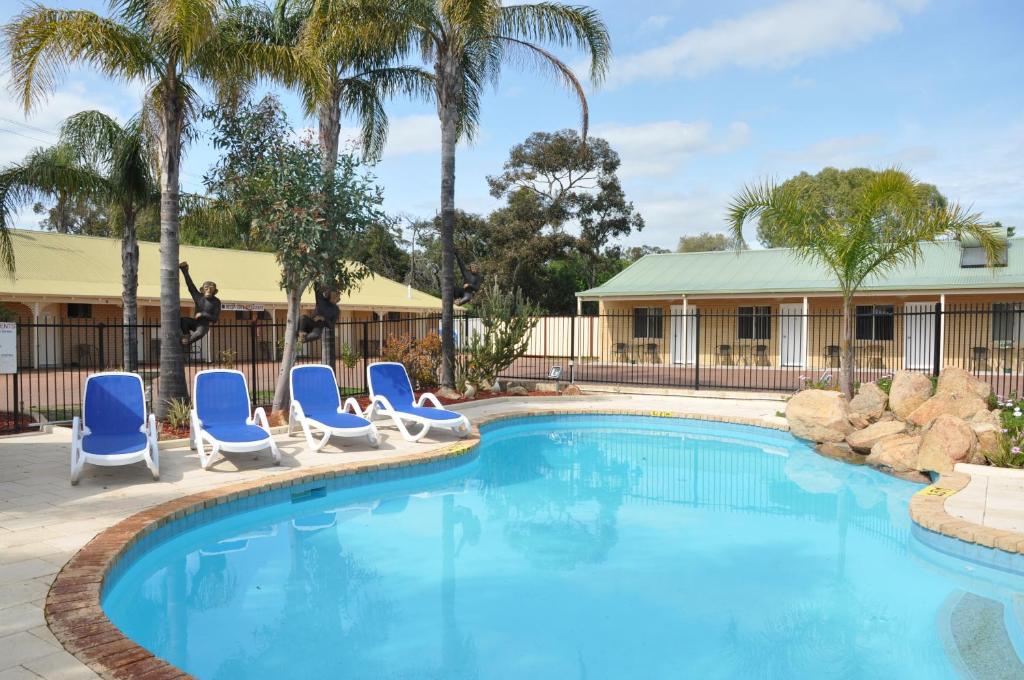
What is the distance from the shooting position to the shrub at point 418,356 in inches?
535

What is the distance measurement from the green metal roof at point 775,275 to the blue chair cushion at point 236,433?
1779 centimetres

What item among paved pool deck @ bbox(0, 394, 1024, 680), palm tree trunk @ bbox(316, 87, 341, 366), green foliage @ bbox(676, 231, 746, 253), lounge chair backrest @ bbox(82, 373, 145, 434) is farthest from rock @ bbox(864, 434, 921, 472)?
green foliage @ bbox(676, 231, 746, 253)

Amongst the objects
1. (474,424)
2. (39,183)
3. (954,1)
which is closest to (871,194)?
(954,1)

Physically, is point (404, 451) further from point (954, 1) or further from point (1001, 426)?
point (954, 1)

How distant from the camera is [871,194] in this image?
38.2 feet

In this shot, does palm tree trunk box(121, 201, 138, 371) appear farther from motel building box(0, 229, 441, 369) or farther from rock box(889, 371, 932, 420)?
rock box(889, 371, 932, 420)

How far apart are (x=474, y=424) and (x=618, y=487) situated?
3.30 m

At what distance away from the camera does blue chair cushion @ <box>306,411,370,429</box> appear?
9.05 m

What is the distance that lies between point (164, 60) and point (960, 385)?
12.4 meters

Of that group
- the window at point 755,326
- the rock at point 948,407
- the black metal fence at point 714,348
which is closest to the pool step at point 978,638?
the rock at point 948,407

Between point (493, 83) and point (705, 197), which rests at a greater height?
point (705, 197)

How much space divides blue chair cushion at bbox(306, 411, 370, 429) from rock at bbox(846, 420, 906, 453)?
7006 millimetres

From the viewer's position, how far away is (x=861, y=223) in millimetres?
A: 11766

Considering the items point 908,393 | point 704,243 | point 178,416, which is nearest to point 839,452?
point 908,393
